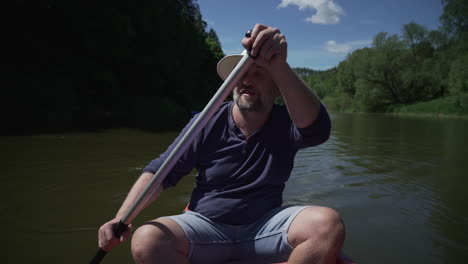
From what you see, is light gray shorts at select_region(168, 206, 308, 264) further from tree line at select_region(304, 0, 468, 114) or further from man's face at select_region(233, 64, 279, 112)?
tree line at select_region(304, 0, 468, 114)

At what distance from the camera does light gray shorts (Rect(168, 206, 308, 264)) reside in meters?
1.39

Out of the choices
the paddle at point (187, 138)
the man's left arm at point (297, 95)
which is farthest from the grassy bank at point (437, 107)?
the paddle at point (187, 138)

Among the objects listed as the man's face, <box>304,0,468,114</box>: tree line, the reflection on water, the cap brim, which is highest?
<box>304,0,468,114</box>: tree line

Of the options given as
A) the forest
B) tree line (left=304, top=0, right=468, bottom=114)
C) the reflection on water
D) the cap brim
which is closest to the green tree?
tree line (left=304, top=0, right=468, bottom=114)

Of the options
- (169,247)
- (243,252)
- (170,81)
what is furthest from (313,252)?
(170,81)

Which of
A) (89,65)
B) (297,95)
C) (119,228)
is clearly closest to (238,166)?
(297,95)

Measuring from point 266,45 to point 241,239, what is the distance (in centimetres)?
92

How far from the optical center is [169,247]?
49.3 inches

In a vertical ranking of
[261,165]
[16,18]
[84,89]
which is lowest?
[261,165]

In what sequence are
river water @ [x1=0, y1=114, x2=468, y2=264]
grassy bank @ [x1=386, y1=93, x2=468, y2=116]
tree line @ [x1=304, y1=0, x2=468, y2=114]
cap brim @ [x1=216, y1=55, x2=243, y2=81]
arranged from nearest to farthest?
cap brim @ [x1=216, y1=55, x2=243, y2=81]
river water @ [x1=0, y1=114, x2=468, y2=264]
grassy bank @ [x1=386, y1=93, x2=468, y2=116]
tree line @ [x1=304, y1=0, x2=468, y2=114]

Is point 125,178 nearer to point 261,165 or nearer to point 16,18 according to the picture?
point 261,165

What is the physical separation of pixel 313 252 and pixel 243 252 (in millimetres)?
368

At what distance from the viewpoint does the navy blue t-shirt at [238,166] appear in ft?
4.90

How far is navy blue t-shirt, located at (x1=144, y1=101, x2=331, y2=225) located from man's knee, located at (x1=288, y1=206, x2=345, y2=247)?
24cm
